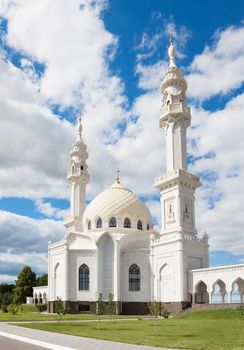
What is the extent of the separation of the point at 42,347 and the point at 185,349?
513cm

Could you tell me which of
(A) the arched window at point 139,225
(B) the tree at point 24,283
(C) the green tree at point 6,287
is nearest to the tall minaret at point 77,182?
(A) the arched window at point 139,225

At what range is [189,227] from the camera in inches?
1844

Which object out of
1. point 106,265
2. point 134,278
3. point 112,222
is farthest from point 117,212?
point 134,278

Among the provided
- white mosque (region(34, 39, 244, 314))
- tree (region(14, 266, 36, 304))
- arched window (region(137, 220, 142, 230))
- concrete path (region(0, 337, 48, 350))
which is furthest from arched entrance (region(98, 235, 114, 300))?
tree (region(14, 266, 36, 304))

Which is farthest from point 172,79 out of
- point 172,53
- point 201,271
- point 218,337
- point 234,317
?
point 218,337

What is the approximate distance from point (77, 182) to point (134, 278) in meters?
17.7

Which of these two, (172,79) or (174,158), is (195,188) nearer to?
(174,158)

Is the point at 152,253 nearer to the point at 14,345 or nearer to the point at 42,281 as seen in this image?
the point at 14,345

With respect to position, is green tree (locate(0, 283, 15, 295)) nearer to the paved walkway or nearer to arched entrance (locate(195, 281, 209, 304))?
arched entrance (locate(195, 281, 209, 304))

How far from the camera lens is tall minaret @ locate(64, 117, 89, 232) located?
6084cm

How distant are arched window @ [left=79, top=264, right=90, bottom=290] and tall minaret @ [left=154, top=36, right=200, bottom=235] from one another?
9.96 m

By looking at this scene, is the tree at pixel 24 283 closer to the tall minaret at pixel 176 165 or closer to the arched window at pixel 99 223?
the arched window at pixel 99 223

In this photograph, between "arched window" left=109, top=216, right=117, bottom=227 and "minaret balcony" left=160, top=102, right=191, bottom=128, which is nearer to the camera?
"minaret balcony" left=160, top=102, right=191, bottom=128

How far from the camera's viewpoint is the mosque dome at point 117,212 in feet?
180
